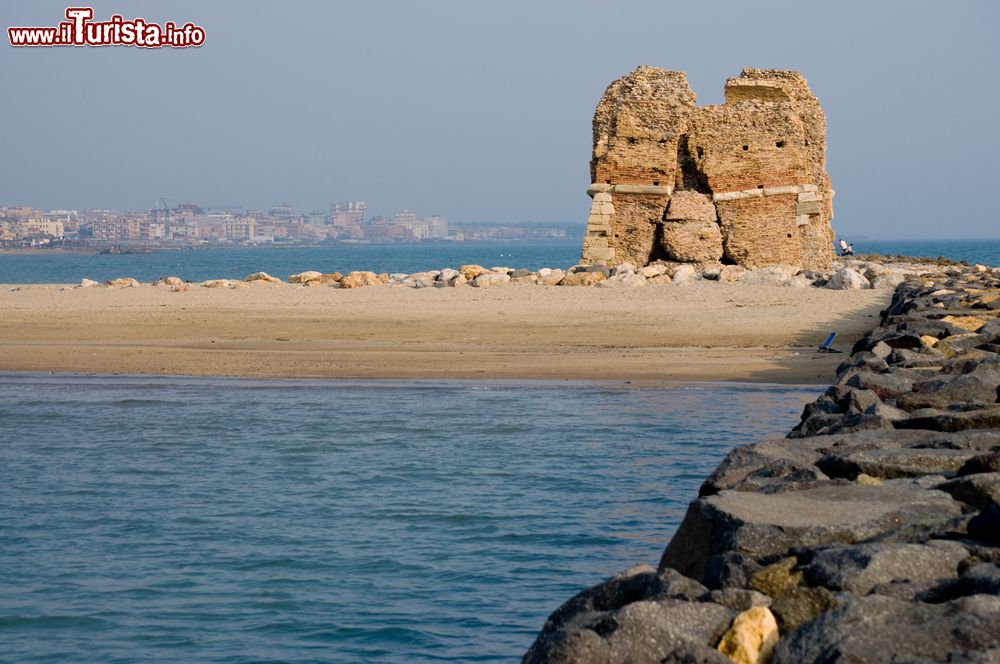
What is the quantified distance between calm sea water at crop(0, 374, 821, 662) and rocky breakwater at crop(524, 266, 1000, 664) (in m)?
1.39

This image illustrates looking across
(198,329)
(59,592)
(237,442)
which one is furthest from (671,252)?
(59,592)

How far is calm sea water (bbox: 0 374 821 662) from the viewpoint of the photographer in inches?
228

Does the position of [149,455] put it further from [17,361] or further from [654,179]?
[654,179]

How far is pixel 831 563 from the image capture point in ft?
11.9

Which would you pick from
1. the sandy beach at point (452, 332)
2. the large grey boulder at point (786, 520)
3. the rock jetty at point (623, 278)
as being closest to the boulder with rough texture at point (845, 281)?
the rock jetty at point (623, 278)

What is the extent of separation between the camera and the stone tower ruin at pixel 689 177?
21.7 meters

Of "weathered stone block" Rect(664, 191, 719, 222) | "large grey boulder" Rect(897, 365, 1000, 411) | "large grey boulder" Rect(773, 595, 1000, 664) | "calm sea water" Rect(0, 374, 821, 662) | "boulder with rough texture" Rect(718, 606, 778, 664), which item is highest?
"weathered stone block" Rect(664, 191, 719, 222)

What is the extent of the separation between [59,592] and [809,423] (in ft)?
13.1

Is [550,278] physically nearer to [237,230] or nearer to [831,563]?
[831,563]

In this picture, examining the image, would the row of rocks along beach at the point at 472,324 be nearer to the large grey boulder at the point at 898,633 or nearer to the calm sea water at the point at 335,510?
the calm sea water at the point at 335,510

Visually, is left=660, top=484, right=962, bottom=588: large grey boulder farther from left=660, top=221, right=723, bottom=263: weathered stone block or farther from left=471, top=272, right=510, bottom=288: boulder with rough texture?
left=660, top=221, right=723, bottom=263: weathered stone block

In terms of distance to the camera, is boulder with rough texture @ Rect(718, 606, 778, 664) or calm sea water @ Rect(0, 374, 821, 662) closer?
boulder with rough texture @ Rect(718, 606, 778, 664)

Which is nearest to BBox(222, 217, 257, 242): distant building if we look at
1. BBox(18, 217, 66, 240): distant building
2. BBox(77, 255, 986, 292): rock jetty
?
BBox(18, 217, 66, 240): distant building

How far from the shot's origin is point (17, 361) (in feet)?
52.4
